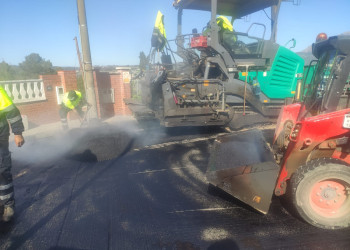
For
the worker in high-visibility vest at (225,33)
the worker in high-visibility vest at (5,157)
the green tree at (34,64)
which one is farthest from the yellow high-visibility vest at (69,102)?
the green tree at (34,64)

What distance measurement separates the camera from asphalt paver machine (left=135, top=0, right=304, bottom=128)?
18.8 feet

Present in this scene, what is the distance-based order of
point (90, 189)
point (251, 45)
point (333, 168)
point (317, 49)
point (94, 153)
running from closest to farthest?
point (333, 168) < point (317, 49) < point (90, 189) < point (94, 153) < point (251, 45)

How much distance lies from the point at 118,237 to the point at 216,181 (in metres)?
1.17

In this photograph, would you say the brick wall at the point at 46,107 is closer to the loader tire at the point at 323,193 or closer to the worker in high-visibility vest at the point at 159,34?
the worker in high-visibility vest at the point at 159,34

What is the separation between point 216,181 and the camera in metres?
2.75

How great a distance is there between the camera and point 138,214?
295 cm

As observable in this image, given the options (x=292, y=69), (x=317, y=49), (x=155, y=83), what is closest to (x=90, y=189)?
(x=155, y=83)

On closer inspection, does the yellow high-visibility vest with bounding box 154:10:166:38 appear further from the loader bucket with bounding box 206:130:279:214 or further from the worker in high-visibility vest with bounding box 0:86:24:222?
the loader bucket with bounding box 206:130:279:214

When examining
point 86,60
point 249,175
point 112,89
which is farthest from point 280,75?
point 112,89

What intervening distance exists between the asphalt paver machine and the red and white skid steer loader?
9.81ft

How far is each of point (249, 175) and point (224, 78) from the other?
3990mm

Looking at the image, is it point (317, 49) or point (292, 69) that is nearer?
point (317, 49)

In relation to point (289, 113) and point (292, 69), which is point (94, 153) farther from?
point (292, 69)

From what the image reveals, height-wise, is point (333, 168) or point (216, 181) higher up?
point (333, 168)
